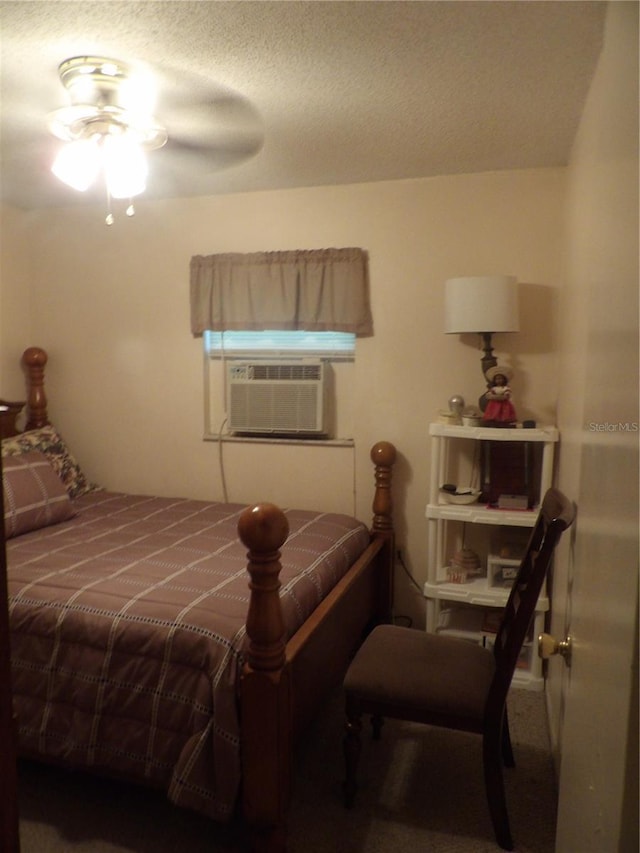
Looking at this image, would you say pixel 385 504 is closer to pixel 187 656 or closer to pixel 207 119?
pixel 187 656

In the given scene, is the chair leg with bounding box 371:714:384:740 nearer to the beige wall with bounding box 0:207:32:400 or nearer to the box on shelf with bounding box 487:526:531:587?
the box on shelf with bounding box 487:526:531:587

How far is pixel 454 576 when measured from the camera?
276 cm

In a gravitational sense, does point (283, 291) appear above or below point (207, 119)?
below

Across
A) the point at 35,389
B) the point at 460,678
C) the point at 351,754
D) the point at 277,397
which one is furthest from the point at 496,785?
the point at 35,389

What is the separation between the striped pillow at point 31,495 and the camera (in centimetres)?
266

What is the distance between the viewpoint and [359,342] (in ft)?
10.2

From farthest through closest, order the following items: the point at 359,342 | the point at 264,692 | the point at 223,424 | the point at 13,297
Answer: the point at 13,297, the point at 223,424, the point at 359,342, the point at 264,692

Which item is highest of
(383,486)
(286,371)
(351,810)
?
(286,371)

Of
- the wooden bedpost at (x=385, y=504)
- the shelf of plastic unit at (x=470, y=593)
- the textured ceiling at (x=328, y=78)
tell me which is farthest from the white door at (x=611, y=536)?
the wooden bedpost at (x=385, y=504)

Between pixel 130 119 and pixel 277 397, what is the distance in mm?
1494

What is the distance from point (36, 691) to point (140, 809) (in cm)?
50

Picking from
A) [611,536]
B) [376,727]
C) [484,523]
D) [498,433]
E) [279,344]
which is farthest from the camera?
[279,344]

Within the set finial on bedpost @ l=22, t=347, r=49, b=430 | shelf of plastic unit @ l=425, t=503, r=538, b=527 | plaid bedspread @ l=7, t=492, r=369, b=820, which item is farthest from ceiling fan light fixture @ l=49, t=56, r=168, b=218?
shelf of plastic unit @ l=425, t=503, r=538, b=527

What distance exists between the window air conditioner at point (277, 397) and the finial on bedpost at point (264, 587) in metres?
1.58
